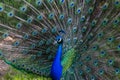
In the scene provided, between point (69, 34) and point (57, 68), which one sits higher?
point (69, 34)

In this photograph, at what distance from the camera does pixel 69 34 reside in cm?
444

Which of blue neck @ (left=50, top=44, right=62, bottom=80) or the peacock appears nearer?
blue neck @ (left=50, top=44, right=62, bottom=80)

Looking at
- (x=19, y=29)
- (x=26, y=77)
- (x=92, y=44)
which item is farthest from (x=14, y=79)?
(x=92, y=44)

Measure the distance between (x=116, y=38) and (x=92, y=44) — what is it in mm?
309

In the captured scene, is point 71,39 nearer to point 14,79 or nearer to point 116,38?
point 116,38

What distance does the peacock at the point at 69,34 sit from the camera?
171 inches

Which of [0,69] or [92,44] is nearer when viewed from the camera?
[92,44]

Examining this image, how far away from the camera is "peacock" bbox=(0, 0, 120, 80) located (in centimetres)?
435

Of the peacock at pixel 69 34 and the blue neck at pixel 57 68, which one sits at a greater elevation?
the peacock at pixel 69 34

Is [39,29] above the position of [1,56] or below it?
above

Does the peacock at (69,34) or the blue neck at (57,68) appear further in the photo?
the peacock at (69,34)

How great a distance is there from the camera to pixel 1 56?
4199 mm

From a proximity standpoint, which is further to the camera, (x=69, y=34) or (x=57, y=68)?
(x=69, y=34)

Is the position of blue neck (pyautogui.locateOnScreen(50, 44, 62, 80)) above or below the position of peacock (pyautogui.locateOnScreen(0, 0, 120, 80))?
below
